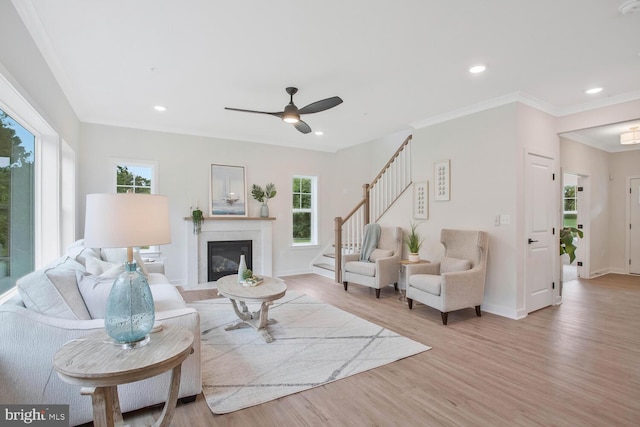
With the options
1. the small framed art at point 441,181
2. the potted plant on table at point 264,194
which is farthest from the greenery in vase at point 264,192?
the small framed art at point 441,181

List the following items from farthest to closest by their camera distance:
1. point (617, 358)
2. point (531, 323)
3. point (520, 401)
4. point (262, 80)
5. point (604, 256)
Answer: point (604, 256) → point (531, 323) → point (262, 80) → point (617, 358) → point (520, 401)

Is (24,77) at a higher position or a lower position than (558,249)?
higher

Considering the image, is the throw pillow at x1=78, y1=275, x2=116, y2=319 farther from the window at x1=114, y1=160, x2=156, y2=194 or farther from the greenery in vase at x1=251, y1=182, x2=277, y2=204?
the greenery in vase at x1=251, y1=182, x2=277, y2=204

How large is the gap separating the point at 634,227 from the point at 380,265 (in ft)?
19.1

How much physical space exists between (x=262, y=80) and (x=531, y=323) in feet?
13.8

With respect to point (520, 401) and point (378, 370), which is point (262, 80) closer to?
point (378, 370)

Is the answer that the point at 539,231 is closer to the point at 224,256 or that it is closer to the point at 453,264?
the point at 453,264

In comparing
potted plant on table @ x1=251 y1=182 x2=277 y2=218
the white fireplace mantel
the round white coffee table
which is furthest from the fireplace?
the round white coffee table

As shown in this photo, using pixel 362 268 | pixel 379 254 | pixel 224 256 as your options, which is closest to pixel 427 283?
pixel 362 268

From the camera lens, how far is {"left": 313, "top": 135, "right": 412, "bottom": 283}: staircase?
5770mm

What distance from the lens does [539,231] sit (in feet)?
14.0

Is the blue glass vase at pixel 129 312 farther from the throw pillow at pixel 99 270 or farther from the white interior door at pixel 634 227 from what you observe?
the white interior door at pixel 634 227

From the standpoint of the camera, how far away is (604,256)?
6781mm

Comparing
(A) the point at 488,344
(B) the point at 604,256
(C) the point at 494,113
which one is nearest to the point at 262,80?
(C) the point at 494,113
